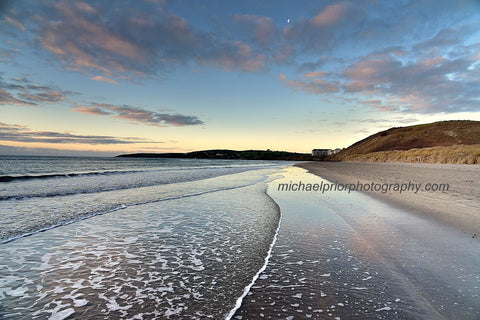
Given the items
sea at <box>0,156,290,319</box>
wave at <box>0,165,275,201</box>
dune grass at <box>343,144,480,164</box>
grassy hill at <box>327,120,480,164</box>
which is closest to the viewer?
sea at <box>0,156,290,319</box>

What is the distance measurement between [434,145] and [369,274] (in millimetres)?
101807

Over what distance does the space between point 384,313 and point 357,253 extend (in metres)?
2.37

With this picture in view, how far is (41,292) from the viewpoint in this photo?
3986mm

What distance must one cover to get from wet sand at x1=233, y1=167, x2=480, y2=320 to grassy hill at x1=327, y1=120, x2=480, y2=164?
33221mm

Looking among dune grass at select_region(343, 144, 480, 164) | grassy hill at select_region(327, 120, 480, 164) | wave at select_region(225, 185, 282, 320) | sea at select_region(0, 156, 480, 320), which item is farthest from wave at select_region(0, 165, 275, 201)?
grassy hill at select_region(327, 120, 480, 164)

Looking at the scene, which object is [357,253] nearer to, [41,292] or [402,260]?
[402,260]

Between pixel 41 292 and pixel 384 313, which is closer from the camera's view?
pixel 384 313

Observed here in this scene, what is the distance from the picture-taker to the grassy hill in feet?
113

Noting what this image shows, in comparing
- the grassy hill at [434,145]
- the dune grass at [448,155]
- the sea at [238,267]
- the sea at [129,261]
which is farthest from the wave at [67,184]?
the grassy hill at [434,145]

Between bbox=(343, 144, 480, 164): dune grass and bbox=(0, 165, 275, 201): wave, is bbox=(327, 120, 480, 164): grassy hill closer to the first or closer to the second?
bbox=(343, 144, 480, 164): dune grass

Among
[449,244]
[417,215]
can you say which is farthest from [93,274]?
[417,215]

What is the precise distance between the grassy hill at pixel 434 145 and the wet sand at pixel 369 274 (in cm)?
3322

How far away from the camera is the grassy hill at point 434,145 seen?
113 ft

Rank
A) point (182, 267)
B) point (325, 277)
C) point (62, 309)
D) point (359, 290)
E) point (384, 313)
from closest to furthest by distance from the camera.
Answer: point (384, 313) < point (62, 309) < point (359, 290) < point (325, 277) < point (182, 267)
